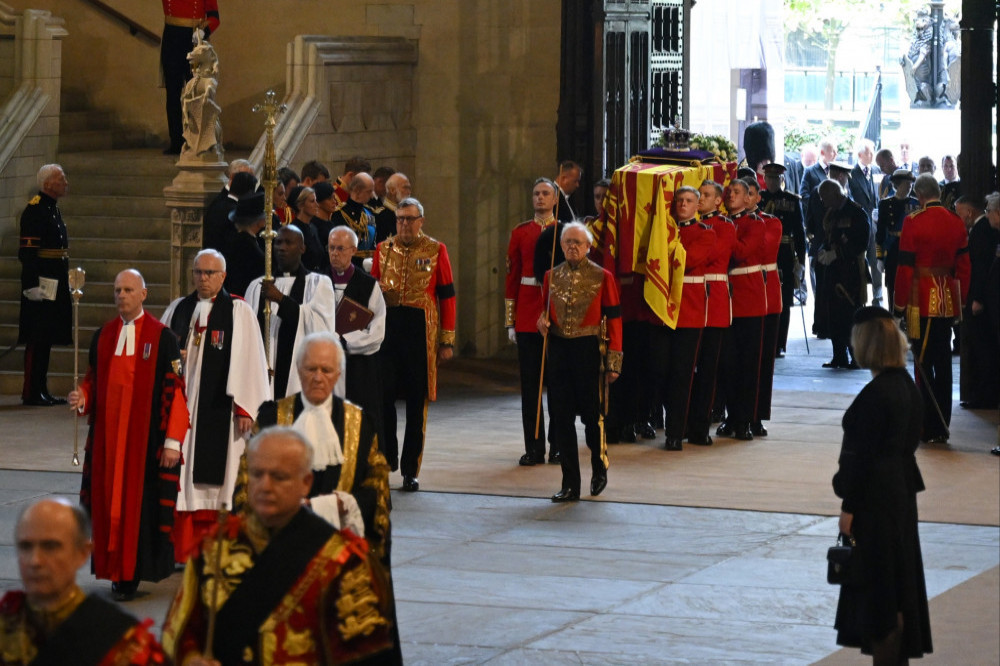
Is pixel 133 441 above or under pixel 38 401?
above

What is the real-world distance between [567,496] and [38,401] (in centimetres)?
565

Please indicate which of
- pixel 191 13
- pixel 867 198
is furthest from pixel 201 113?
pixel 867 198

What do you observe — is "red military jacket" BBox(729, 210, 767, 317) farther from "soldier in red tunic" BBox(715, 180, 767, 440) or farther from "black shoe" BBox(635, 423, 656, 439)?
"black shoe" BBox(635, 423, 656, 439)

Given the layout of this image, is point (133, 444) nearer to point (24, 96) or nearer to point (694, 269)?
point (694, 269)

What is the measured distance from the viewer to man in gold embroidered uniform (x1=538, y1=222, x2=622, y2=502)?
37.2 ft

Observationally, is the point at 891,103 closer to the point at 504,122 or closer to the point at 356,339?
the point at 504,122

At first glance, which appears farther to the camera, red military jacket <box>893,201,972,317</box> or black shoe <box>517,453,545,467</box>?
red military jacket <box>893,201,972,317</box>

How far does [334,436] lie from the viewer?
6395 millimetres

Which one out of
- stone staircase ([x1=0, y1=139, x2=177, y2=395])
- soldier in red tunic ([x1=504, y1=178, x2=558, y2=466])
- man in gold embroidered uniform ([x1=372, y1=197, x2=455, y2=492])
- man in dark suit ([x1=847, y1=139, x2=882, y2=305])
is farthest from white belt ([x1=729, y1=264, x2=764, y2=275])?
man in dark suit ([x1=847, y1=139, x2=882, y2=305])

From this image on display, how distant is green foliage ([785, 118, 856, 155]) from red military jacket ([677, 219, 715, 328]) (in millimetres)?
20880

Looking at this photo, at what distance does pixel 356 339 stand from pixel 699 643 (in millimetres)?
3411

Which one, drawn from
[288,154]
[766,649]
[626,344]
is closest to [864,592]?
[766,649]

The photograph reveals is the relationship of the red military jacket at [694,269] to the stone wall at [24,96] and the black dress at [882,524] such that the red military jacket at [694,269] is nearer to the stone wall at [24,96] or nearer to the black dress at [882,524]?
the black dress at [882,524]

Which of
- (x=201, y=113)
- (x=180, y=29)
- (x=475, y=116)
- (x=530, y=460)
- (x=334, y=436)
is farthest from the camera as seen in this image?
(x=475, y=116)
